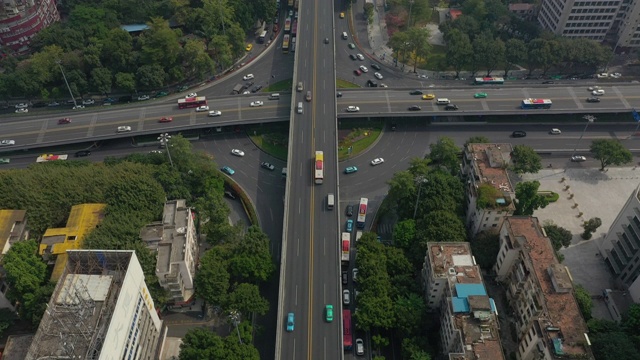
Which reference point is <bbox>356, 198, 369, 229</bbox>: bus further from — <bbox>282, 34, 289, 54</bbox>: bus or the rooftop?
<bbox>282, 34, 289, 54</bbox>: bus

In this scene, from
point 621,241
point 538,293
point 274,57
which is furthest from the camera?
point 274,57

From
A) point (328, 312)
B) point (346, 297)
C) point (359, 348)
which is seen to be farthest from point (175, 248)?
point (359, 348)

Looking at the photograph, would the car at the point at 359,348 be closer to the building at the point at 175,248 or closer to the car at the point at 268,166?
the building at the point at 175,248

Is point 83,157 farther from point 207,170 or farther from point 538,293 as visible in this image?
point 538,293

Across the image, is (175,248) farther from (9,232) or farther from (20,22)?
(20,22)

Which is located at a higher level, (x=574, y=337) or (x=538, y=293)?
(x=538, y=293)

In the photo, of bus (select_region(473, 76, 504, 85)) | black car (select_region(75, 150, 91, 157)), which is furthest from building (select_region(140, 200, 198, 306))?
bus (select_region(473, 76, 504, 85))

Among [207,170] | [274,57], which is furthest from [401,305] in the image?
[274,57]
